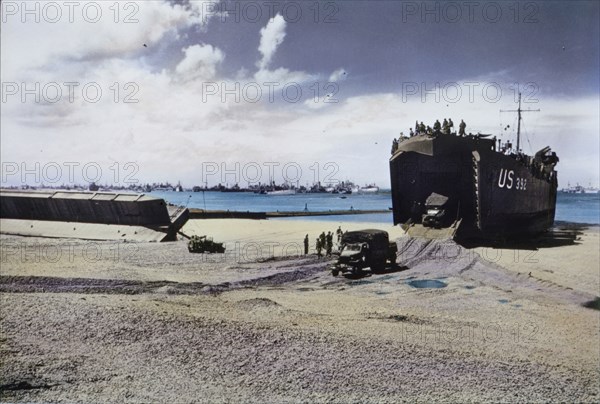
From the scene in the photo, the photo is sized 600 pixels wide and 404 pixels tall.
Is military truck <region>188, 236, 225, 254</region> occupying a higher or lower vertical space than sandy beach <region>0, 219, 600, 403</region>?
higher

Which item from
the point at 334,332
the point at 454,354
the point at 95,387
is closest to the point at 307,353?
the point at 334,332

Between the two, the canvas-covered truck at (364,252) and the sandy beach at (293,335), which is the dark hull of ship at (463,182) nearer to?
the canvas-covered truck at (364,252)

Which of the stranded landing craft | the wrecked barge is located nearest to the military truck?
the wrecked barge

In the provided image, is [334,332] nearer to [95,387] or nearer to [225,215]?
[95,387]

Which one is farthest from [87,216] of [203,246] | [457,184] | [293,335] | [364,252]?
[457,184]

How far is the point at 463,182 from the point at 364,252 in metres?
9.73

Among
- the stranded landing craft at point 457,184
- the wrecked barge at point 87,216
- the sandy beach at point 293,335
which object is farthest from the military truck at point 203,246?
the stranded landing craft at point 457,184

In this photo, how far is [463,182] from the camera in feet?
66.8

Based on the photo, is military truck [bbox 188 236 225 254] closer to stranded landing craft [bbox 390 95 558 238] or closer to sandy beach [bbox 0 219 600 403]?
sandy beach [bbox 0 219 600 403]

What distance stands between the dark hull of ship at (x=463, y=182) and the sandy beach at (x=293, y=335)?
7152mm

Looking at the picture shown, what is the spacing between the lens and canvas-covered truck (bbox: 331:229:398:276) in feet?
42.4

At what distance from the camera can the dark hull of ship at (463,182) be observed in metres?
19.9

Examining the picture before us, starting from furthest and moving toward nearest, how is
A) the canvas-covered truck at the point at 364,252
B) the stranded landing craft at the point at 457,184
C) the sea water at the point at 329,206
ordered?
the sea water at the point at 329,206 < the stranded landing craft at the point at 457,184 < the canvas-covered truck at the point at 364,252

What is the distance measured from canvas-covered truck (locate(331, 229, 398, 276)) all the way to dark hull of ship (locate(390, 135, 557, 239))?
664 centimetres
